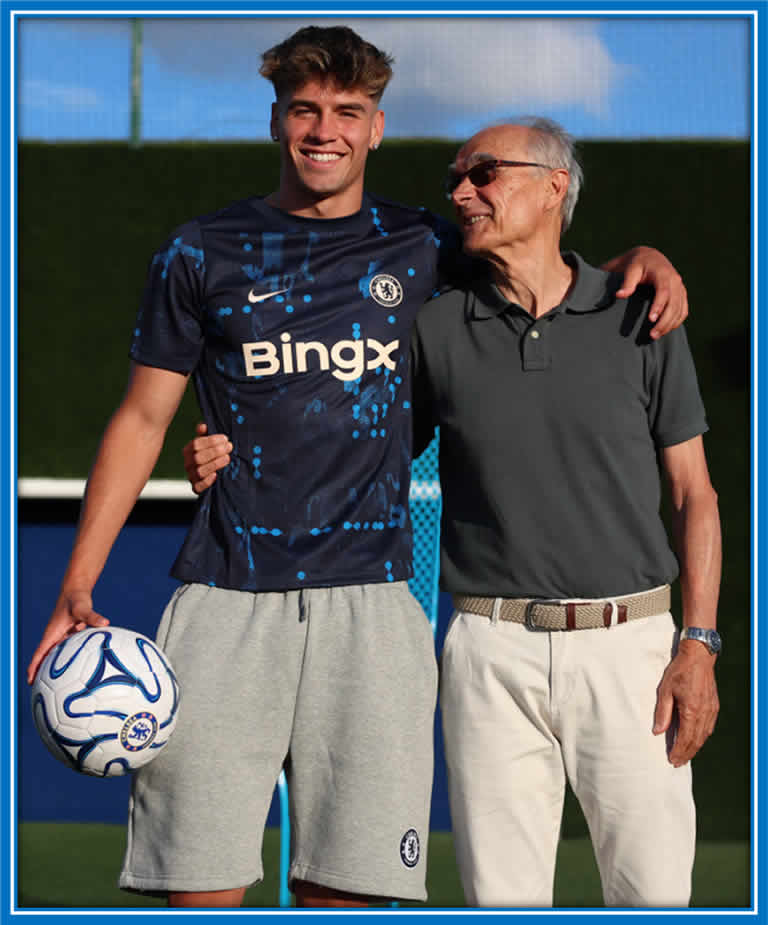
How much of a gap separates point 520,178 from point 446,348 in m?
0.49

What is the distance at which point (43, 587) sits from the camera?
23.8 ft

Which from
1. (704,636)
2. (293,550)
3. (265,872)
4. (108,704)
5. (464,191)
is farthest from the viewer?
(265,872)

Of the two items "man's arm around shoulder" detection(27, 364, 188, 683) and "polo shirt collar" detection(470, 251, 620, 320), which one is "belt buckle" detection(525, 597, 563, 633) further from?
"man's arm around shoulder" detection(27, 364, 188, 683)

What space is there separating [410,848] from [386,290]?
139 cm

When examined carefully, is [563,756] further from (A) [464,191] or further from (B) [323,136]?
(B) [323,136]

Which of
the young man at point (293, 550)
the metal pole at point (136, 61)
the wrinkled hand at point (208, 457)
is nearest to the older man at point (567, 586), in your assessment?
the young man at point (293, 550)

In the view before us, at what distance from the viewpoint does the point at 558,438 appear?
3.24m

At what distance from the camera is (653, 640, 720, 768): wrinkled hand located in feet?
10.6

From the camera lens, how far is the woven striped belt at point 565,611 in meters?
3.21

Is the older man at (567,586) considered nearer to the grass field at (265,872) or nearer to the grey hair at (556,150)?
the grey hair at (556,150)

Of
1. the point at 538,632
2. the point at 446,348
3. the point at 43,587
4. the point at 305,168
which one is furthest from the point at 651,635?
the point at 43,587

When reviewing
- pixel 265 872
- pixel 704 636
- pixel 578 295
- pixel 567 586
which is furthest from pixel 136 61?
pixel 704 636

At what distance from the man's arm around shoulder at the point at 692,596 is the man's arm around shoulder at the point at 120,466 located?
131 centimetres

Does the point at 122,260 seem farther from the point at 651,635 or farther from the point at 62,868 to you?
the point at 651,635
